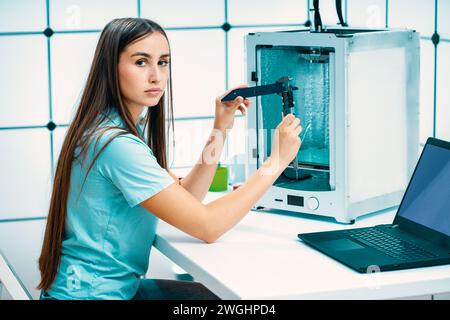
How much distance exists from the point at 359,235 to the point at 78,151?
26.5 inches

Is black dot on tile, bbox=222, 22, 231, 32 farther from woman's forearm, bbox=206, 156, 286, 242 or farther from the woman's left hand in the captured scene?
woman's forearm, bbox=206, 156, 286, 242

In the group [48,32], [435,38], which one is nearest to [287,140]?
[435,38]

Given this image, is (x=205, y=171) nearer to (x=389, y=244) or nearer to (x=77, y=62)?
(x=389, y=244)

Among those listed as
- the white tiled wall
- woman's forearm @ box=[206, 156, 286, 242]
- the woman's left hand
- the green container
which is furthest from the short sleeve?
the white tiled wall

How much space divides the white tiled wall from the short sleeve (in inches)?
37.2

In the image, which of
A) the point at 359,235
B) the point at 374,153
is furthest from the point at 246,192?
→ the point at 374,153

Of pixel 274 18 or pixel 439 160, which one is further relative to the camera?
pixel 274 18

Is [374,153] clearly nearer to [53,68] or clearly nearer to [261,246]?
[261,246]

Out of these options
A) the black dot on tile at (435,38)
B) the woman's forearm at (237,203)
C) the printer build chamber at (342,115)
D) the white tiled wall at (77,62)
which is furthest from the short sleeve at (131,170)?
the black dot on tile at (435,38)

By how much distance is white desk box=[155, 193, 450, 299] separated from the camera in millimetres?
1593

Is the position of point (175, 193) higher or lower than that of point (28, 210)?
higher

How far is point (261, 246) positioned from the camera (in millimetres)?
1891

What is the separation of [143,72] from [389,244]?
27.2 inches

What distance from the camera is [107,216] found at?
188cm
